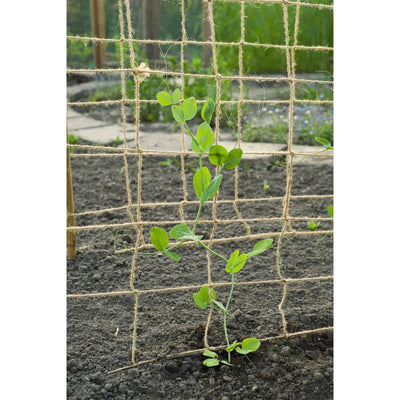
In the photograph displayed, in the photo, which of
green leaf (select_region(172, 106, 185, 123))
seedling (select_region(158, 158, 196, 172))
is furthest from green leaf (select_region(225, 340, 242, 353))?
seedling (select_region(158, 158, 196, 172))

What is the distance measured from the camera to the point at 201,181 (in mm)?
1328

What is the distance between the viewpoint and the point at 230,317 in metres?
1.68

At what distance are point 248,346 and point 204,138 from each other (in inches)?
21.8

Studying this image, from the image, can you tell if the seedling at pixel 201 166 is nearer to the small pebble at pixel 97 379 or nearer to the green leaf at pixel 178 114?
the green leaf at pixel 178 114

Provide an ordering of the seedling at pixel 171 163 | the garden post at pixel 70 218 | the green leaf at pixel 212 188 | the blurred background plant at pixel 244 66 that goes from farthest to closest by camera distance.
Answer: the blurred background plant at pixel 244 66
the seedling at pixel 171 163
the garden post at pixel 70 218
the green leaf at pixel 212 188

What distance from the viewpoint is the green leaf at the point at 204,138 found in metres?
1.30

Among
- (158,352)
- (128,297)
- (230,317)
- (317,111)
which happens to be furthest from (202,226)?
(317,111)

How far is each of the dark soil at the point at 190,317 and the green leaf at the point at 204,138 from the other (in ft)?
1.84

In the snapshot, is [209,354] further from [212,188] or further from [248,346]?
[212,188]

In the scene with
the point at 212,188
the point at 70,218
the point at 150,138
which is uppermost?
A: the point at 150,138

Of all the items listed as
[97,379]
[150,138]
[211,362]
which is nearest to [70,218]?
[97,379]

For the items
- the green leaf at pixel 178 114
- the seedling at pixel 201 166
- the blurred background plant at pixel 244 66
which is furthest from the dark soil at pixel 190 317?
the blurred background plant at pixel 244 66

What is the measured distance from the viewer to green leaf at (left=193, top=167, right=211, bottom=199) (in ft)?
4.35

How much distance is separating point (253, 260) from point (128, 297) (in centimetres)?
54
